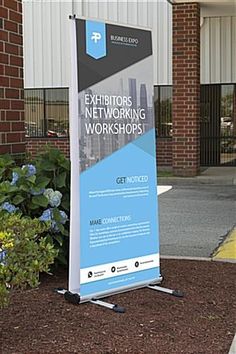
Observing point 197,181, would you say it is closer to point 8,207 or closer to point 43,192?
point 43,192

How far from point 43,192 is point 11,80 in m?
1.42

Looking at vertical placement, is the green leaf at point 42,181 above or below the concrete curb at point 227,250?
above

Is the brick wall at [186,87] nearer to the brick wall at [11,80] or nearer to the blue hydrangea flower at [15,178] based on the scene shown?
the brick wall at [11,80]

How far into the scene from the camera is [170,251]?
7.87 meters

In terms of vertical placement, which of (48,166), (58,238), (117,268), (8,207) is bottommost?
(117,268)

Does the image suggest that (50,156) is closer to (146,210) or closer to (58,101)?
(146,210)

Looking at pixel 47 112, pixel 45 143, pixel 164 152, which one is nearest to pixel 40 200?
pixel 164 152

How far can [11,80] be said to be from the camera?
20.9ft

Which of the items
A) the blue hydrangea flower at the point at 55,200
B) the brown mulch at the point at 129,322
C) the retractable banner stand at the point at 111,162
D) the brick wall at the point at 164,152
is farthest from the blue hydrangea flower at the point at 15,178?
the brick wall at the point at 164,152

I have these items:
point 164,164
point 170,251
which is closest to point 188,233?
point 170,251

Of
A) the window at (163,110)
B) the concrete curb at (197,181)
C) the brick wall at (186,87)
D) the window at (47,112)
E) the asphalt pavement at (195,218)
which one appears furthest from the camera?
the window at (47,112)

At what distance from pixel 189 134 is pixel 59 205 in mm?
10283

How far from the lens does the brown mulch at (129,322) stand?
13.8 ft

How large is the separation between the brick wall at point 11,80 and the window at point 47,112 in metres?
13.2
